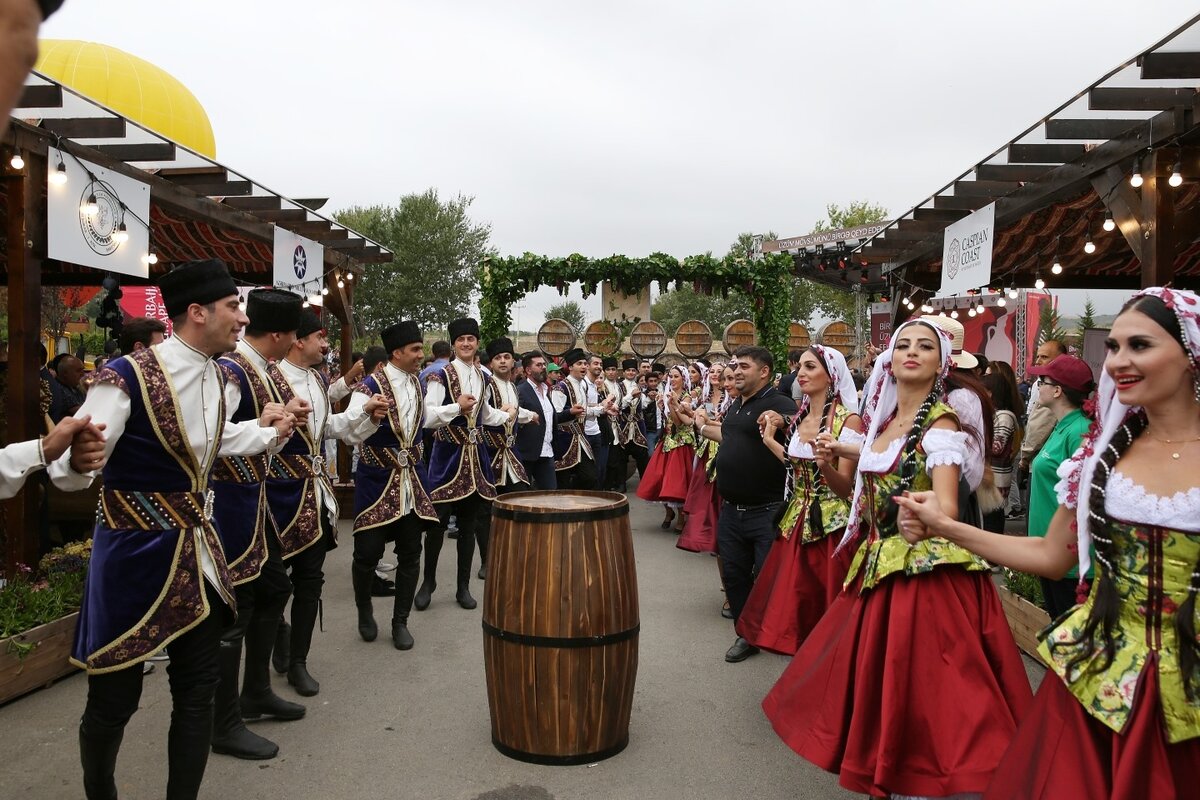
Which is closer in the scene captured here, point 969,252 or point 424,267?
point 969,252

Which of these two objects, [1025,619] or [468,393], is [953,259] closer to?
[1025,619]

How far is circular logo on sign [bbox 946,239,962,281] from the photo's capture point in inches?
333

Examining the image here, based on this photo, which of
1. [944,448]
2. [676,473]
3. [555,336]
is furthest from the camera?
[555,336]

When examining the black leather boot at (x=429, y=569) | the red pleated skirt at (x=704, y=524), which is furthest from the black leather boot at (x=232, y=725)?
the red pleated skirt at (x=704, y=524)

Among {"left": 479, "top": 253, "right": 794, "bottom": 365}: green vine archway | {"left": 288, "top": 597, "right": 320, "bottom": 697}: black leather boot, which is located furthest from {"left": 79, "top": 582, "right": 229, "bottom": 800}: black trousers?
{"left": 479, "top": 253, "right": 794, "bottom": 365}: green vine archway

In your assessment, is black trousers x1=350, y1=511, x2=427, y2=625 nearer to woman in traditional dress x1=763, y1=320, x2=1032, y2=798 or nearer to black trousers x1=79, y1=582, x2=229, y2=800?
black trousers x1=79, y1=582, x2=229, y2=800

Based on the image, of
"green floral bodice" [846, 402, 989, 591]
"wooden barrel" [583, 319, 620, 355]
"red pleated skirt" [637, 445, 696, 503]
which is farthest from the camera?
"wooden barrel" [583, 319, 620, 355]

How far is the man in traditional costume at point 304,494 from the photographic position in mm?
4539

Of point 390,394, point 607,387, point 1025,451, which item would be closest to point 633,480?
point 607,387

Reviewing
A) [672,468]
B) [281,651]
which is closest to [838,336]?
[672,468]

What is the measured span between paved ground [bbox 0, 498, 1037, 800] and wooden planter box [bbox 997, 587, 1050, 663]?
15 cm

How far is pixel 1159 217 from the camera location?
579 cm

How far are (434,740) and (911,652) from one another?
2197mm

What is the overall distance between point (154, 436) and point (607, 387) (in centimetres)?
890
